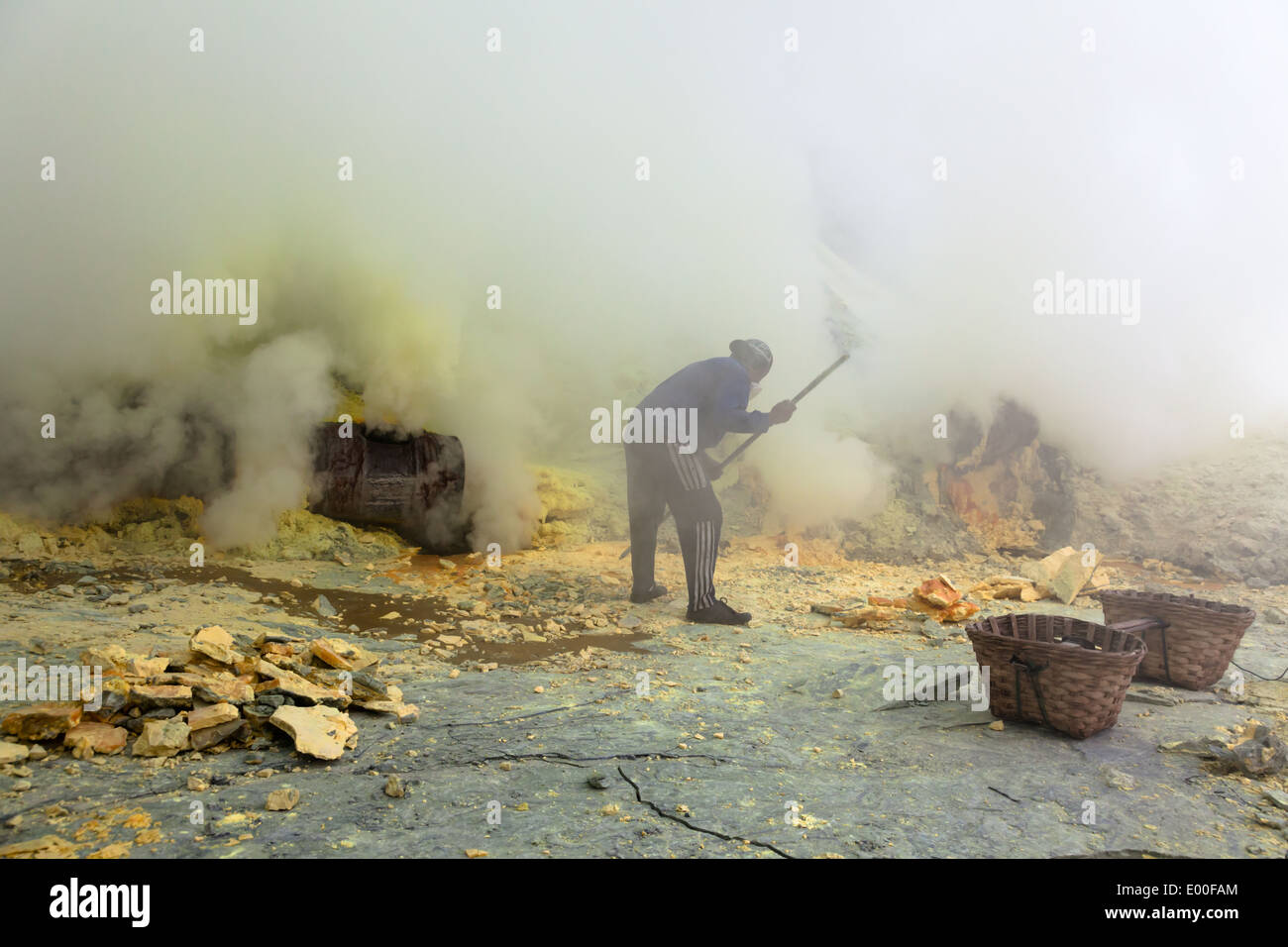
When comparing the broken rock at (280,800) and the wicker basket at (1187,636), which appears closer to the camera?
the broken rock at (280,800)

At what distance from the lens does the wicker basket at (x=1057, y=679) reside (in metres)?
3.13

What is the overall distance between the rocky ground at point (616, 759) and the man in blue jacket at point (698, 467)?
1.18 feet

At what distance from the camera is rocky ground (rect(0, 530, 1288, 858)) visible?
2.31 meters

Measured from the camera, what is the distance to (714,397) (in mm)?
5898

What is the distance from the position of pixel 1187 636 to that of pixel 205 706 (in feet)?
14.8

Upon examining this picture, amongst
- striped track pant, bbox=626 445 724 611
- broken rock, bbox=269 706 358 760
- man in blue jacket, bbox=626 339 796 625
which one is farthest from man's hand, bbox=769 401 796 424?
broken rock, bbox=269 706 358 760

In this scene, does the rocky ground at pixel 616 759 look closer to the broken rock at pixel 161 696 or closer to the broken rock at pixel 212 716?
the broken rock at pixel 212 716

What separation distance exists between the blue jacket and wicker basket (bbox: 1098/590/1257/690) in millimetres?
2625

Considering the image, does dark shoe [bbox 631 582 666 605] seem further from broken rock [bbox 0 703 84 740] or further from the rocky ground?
broken rock [bbox 0 703 84 740]

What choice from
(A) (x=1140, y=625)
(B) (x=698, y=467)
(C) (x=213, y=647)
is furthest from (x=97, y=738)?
(A) (x=1140, y=625)

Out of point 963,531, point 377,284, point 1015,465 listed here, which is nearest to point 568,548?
point 377,284

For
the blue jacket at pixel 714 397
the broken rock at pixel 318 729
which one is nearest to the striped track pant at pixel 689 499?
the blue jacket at pixel 714 397
